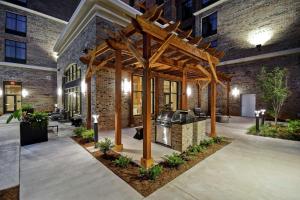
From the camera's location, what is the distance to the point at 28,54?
53.7 ft

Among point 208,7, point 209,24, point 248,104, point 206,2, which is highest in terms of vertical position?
point 206,2

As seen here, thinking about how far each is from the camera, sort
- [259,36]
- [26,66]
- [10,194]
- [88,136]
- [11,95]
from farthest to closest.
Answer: [26,66]
[11,95]
[259,36]
[88,136]
[10,194]

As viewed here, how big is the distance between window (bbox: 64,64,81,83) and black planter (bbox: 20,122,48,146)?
16.6 ft

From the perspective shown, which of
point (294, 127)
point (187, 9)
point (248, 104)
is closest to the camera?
point (294, 127)

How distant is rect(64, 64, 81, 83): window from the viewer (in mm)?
10544

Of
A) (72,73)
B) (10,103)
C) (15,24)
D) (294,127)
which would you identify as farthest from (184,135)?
(15,24)

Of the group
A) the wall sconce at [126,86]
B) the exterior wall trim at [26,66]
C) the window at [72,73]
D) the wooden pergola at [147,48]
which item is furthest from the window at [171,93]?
the exterior wall trim at [26,66]

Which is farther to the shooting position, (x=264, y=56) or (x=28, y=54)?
(x=28, y=54)

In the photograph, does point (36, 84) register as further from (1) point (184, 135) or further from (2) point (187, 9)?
(2) point (187, 9)

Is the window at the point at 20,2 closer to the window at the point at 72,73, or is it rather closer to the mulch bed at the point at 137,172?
the window at the point at 72,73

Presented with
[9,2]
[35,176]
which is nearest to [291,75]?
[35,176]

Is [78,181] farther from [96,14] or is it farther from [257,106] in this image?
[257,106]

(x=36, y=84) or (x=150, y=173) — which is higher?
(x=36, y=84)

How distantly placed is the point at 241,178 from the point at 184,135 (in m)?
1.99
